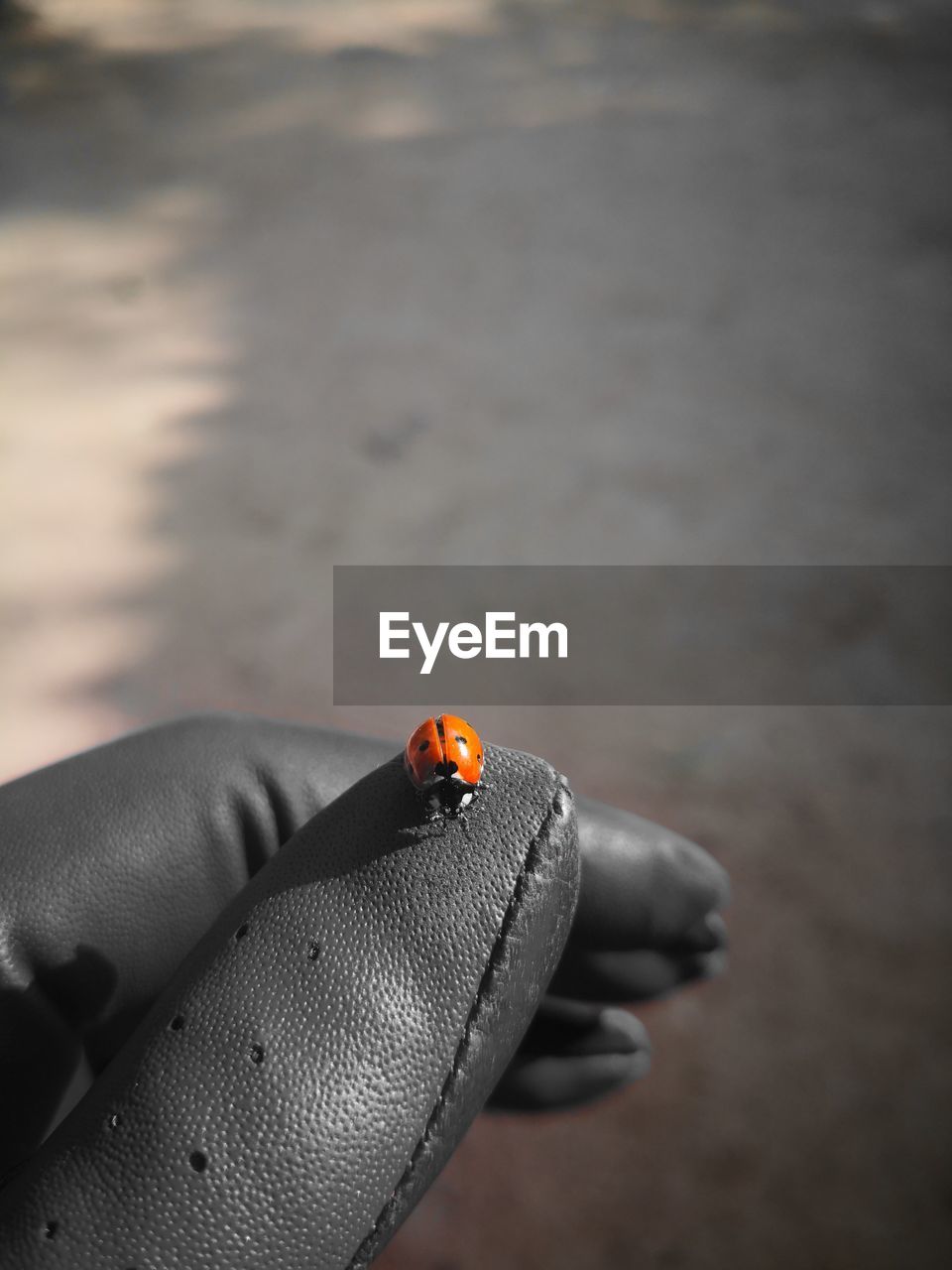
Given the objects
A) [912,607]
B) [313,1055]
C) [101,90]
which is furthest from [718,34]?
[313,1055]

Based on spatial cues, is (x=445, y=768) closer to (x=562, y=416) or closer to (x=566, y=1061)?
(x=566, y=1061)

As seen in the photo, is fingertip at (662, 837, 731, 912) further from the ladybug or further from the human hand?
the ladybug

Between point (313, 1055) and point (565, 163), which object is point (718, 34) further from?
point (313, 1055)

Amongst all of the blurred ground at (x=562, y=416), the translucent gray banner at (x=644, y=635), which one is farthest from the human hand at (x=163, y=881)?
the translucent gray banner at (x=644, y=635)

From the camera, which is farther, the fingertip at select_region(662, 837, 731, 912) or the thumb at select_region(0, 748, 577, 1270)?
the fingertip at select_region(662, 837, 731, 912)

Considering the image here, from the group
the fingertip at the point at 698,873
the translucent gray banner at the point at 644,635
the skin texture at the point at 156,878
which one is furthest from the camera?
the translucent gray banner at the point at 644,635

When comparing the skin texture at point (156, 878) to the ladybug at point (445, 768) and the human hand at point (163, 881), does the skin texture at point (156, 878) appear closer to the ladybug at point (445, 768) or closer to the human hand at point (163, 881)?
the human hand at point (163, 881)

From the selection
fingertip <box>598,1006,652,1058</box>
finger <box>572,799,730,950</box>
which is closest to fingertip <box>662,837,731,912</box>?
finger <box>572,799,730,950</box>
